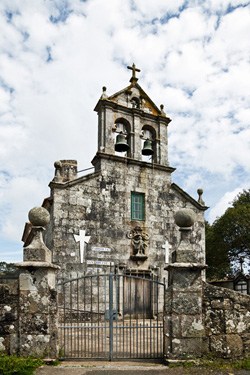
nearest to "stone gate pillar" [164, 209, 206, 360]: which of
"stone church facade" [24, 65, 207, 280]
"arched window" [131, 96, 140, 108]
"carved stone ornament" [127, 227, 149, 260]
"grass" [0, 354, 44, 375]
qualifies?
"grass" [0, 354, 44, 375]

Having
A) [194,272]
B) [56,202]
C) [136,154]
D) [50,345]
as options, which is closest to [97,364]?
[50,345]

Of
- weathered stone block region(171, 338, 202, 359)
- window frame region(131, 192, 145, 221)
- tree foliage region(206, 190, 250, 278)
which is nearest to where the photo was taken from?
weathered stone block region(171, 338, 202, 359)

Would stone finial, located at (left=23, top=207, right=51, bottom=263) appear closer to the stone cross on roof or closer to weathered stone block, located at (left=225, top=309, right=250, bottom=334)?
weathered stone block, located at (left=225, top=309, right=250, bottom=334)

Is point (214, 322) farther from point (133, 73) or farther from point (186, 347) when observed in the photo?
point (133, 73)

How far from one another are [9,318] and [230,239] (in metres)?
18.7

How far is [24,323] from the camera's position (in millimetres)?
5719

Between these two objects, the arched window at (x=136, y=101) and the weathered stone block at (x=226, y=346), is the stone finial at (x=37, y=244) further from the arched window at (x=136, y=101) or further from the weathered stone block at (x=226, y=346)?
the arched window at (x=136, y=101)

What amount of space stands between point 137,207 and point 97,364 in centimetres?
770

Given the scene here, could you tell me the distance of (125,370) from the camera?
17.8ft

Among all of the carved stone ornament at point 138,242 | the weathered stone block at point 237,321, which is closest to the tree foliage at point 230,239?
the carved stone ornament at point 138,242

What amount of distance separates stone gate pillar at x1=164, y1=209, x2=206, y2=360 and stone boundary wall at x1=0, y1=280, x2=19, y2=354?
8.54 feet

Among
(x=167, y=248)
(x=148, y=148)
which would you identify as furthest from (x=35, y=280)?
(x=148, y=148)

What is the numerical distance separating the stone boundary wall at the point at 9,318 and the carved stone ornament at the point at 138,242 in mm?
6851

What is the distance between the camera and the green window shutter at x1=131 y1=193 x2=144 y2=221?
13.0m
